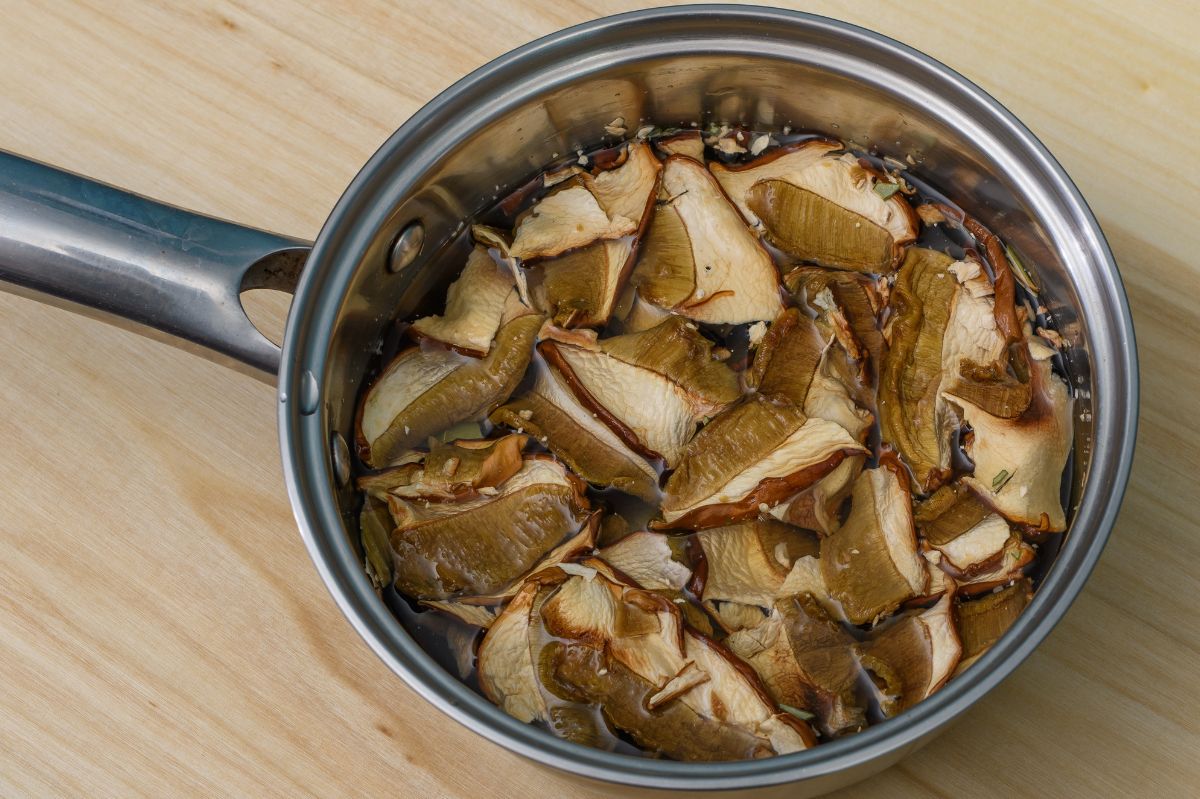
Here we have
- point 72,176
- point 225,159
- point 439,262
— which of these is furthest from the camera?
point 225,159

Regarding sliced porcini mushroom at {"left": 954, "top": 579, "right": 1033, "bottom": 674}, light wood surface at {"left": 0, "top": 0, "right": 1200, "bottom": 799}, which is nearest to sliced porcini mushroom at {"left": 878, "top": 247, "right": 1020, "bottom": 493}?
sliced porcini mushroom at {"left": 954, "top": 579, "right": 1033, "bottom": 674}

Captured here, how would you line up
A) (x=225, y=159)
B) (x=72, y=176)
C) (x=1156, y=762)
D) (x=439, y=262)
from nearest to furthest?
(x=72, y=176), (x=1156, y=762), (x=439, y=262), (x=225, y=159)

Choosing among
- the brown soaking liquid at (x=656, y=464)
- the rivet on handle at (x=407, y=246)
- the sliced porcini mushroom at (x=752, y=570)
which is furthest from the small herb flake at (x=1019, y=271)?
the rivet on handle at (x=407, y=246)

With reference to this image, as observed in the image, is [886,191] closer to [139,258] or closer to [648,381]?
[648,381]

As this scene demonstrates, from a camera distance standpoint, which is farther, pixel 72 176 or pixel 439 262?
pixel 439 262

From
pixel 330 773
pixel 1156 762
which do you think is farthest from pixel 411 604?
pixel 1156 762

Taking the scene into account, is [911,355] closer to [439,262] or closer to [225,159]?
[439,262]

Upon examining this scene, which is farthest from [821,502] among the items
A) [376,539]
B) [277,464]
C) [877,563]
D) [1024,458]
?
[277,464]

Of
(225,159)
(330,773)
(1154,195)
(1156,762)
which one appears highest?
(1154,195)
